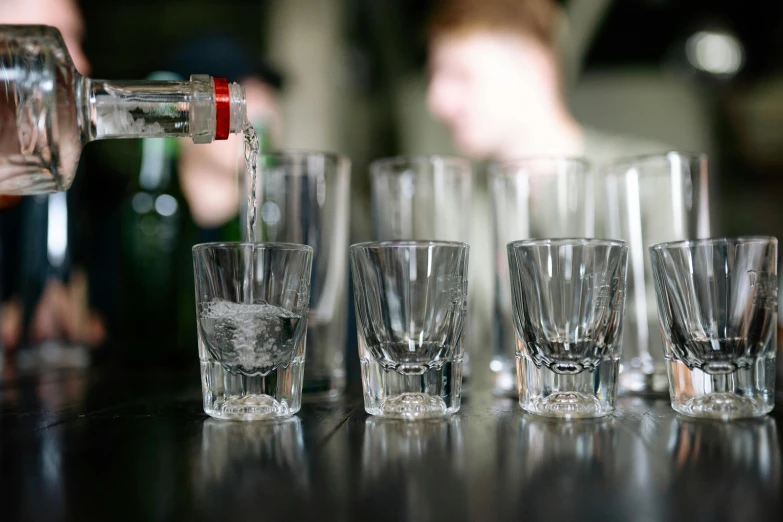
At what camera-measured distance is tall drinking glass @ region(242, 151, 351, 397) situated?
2.23 feet

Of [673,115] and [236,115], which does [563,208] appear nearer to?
[236,115]

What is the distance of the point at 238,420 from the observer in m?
0.54

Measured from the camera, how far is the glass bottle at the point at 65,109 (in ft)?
1.73

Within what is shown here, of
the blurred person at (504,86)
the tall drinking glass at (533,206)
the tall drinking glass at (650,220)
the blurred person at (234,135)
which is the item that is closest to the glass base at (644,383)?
the tall drinking glass at (650,220)

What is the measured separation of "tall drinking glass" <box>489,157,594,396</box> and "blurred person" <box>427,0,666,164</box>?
1.23 metres

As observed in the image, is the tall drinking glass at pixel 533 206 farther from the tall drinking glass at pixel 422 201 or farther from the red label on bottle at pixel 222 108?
the red label on bottle at pixel 222 108

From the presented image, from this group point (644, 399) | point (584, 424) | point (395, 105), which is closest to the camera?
point (584, 424)

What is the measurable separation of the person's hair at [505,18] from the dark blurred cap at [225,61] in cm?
44

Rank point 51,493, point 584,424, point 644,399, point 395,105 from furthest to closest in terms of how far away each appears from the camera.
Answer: point 395,105
point 644,399
point 584,424
point 51,493

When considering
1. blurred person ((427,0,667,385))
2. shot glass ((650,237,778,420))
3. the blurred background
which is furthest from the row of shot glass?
blurred person ((427,0,667,385))

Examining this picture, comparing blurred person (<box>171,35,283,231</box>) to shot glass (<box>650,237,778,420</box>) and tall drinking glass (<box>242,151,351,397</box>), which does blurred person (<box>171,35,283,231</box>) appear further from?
shot glass (<box>650,237,778,420</box>)

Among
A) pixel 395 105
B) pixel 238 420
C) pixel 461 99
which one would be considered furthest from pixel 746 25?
pixel 238 420

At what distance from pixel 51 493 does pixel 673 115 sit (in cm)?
188

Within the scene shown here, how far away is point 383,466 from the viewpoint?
39 cm
